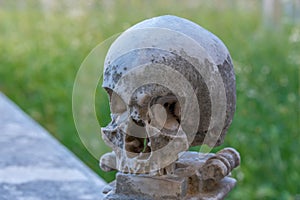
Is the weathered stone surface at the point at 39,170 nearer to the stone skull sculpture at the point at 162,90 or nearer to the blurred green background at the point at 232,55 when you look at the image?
the blurred green background at the point at 232,55

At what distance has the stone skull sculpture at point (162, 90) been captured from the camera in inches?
46.1

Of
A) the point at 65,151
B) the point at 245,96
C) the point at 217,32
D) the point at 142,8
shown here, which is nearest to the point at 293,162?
the point at 245,96

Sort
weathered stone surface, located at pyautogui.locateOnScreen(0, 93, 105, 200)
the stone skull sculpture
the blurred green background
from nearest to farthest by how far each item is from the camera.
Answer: the stone skull sculpture → weathered stone surface, located at pyautogui.locateOnScreen(0, 93, 105, 200) → the blurred green background

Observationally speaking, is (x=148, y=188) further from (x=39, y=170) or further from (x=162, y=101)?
(x=39, y=170)

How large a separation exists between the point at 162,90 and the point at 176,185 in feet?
0.71

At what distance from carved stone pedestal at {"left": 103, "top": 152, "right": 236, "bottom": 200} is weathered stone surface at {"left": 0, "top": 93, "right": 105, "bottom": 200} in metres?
0.54

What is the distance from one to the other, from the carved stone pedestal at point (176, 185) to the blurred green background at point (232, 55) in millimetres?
1407

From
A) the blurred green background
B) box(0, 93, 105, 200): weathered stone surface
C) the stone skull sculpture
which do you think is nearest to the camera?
the stone skull sculpture

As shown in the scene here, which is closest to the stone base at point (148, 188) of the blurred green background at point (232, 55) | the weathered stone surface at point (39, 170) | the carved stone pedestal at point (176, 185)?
the carved stone pedestal at point (176, 185)

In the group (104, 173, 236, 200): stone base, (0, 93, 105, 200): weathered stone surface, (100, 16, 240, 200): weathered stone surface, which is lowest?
(0, 93, 105, 200): weathered stone surface

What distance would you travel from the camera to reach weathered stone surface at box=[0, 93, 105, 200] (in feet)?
6.52

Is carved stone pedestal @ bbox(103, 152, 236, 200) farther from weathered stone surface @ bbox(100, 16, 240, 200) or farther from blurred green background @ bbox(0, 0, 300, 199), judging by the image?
blurred green background @ bbox(0, 0, 300, 199)

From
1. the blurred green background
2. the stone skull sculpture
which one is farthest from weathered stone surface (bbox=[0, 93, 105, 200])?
the stone skull sculpture

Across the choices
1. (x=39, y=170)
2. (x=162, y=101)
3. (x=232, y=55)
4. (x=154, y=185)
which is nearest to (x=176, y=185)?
(x=154, y=185)
